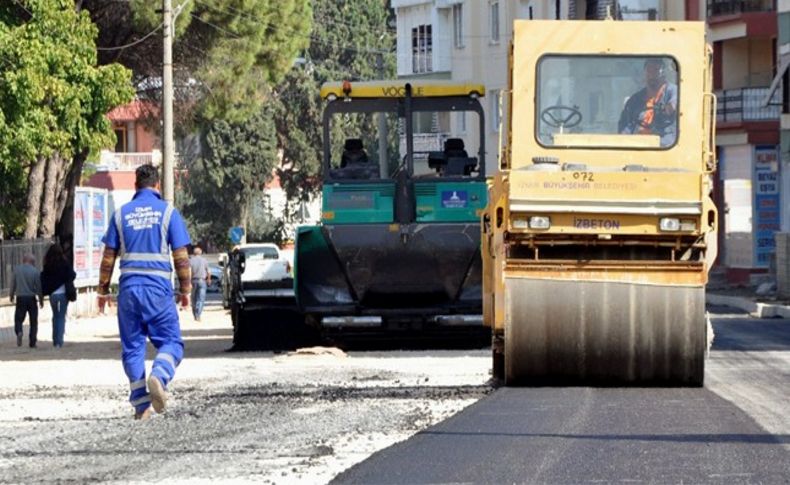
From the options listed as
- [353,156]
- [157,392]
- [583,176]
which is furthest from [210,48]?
[157,392]

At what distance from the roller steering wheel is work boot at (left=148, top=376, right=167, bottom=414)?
15.8ft

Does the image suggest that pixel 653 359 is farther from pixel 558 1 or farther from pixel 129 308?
pixel 558 1

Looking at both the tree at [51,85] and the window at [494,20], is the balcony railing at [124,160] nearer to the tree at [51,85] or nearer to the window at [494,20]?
the window at [494,20]

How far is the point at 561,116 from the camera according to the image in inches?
690

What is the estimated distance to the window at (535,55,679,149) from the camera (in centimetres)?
1742

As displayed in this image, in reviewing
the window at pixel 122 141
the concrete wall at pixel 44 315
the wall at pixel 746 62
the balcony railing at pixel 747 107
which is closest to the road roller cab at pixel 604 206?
the concrete wall at pixel 44 315

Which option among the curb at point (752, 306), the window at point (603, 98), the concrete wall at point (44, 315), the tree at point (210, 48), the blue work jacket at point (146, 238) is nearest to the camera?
the blue work jacket at point (146, 238)

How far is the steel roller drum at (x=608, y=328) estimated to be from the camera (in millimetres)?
16703

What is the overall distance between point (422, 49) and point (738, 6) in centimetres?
2061

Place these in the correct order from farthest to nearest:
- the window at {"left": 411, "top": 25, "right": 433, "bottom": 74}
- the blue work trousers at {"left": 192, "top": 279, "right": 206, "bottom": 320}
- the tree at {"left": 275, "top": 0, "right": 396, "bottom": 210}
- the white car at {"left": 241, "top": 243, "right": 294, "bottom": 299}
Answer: the tree at {"left": 275, "top": 0, "right": 396, "bottom": 210}
the window at {"left": 411, "top": 25, "right": 433, "bottom": 74}
the blue work trousers at {"left": 192, "top": 279, "right": 206, "bottom": 320}
the white car at {"left": 241, "top": 243, "right": 294, "bottom": 299}

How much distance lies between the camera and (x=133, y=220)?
15.1 metres

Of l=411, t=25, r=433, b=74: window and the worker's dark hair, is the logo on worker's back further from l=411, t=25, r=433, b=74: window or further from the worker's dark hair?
l=411, t=25, r=433, b=74: window

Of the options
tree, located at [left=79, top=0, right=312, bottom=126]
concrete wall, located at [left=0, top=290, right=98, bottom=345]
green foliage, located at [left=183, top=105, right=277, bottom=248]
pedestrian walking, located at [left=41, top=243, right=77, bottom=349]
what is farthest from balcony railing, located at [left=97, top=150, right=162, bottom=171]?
pedestrian walking, located at [left=41, top=243, right=77, bottom=349]

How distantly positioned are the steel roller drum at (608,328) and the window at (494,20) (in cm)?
4967
